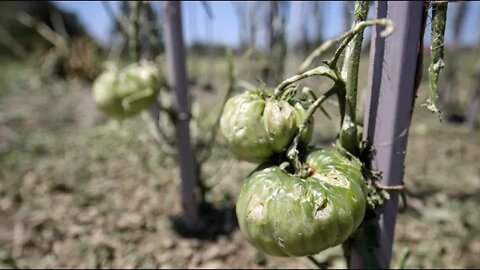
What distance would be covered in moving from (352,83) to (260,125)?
0.71 ft

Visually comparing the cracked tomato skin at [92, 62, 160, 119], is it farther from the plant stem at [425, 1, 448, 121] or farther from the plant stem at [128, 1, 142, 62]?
the plant stem at [425, 1, 448, 121]

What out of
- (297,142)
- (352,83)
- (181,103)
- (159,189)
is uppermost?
(352,83)

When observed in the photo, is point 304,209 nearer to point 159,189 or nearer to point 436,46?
point 436,46

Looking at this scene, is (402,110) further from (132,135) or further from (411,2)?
(132,135)

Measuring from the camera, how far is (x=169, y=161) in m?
3.27

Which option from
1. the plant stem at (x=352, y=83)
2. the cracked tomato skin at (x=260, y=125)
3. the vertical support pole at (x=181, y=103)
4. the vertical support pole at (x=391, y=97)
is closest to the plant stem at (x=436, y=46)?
the vertical support pole at (x=391, y=97)

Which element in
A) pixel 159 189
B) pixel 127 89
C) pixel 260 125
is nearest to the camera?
pixel 260 125

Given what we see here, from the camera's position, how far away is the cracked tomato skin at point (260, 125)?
0.92 m

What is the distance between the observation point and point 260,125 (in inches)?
37.2

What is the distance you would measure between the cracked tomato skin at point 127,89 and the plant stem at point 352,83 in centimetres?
107

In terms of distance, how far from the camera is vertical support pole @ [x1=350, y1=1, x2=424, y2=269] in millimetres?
826

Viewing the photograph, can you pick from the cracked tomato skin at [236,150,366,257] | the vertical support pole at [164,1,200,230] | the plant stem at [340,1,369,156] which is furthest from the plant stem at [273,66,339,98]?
the vertical support pole at [164,1,200,230]

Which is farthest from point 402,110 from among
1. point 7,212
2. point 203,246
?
point 7,212

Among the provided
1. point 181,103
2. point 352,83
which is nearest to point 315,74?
point 352,83
